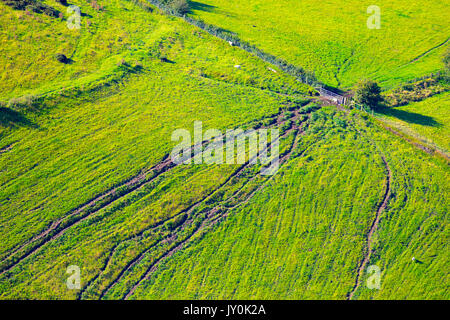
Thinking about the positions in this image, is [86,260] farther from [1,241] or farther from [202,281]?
[202,281]

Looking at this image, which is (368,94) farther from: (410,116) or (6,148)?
(6,148)

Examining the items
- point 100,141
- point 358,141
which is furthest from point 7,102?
point 358,141

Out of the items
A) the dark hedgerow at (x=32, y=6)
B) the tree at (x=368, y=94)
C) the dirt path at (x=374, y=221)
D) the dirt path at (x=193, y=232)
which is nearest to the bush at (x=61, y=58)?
the dark hedgerow at (x=32, y=6)

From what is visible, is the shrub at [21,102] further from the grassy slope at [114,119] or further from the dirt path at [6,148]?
the dirt path at [6,148]

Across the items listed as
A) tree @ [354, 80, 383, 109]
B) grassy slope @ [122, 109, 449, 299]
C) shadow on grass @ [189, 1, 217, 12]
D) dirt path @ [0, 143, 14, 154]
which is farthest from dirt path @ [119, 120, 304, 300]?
shadow on grass @ [189, 1, 217, 12]

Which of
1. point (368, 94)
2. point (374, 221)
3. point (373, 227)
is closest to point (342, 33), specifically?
point (368, 94)
